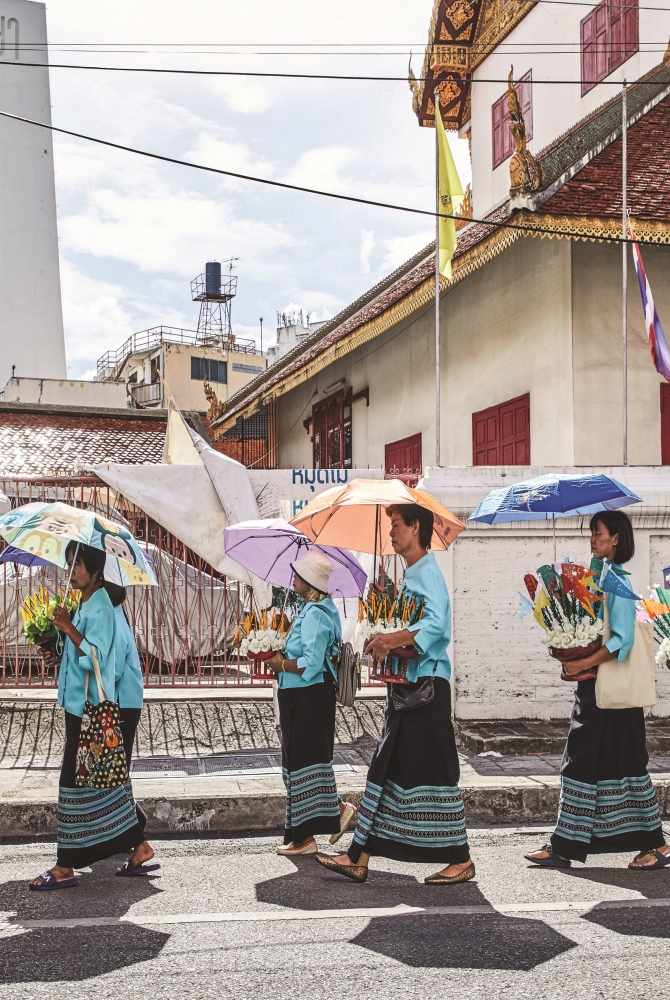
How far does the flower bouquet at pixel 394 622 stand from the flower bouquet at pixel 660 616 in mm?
1126

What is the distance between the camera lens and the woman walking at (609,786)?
4.98 metres

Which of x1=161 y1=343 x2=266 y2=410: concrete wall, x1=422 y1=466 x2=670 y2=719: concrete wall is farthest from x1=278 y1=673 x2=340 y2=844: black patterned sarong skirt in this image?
x1=161 y1=343 x2=266 y2=410: concrete wall

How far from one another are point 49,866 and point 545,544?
15.0ft

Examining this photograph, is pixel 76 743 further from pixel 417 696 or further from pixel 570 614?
pixel 570 614

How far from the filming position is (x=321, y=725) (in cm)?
532

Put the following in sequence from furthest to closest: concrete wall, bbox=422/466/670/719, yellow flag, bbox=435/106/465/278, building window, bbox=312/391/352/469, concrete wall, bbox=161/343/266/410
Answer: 1. concrete wall, bbox=161/343/266/410
2. building window, bbox=312/391/352/469
3. yellow flag, bbox=435/106/465/278
4. concrete wall, bbox=422/466/670/719

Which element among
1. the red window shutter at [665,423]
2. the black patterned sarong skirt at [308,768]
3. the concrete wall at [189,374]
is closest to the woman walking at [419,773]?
the black patterned sarong skirt at [308,768]

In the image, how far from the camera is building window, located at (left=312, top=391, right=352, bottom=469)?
58.1 ft

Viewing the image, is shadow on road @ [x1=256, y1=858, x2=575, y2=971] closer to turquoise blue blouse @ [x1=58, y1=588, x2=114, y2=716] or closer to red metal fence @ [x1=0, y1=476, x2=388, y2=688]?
turquoise blue blouse @ [x1=58, y1=588, x2=114, y2=716]

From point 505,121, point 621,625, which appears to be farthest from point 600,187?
point 505,121

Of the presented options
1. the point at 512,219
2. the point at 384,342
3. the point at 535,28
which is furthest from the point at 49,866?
the point at 535,28

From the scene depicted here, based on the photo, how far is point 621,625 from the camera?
5059 mm

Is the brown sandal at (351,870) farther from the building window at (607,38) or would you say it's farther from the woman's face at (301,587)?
the building window at (607,38)

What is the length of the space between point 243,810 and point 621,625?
8.13ft
